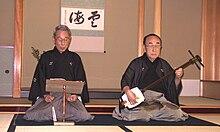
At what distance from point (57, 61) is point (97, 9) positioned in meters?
3.13

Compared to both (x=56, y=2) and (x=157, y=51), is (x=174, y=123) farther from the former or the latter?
(x=56, y=2)

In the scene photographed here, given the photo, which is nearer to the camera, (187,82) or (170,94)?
(170,94)

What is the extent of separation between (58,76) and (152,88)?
107cm

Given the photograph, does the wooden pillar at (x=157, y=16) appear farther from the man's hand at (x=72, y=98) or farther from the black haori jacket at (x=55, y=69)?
the man's hand at (x=72, y=98)

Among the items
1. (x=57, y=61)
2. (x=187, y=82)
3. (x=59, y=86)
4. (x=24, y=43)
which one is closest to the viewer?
(x=59, y=86)

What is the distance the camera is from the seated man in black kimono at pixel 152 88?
4320 millimetres

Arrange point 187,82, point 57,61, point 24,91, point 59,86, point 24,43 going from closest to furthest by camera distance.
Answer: point 59,86, point 57,61, point 24,91, point 24,43, point 187,82

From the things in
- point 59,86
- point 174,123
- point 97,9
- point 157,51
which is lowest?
point 174,123

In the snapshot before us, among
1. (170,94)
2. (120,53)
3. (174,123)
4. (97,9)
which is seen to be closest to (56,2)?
(97,9)

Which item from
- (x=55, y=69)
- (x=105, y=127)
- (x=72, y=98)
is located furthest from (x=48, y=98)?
(x=105, y=127)

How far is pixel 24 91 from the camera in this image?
6645 mm

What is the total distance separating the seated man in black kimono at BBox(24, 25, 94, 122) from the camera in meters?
4.21

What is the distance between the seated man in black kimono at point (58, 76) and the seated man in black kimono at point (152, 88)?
490 millimetres

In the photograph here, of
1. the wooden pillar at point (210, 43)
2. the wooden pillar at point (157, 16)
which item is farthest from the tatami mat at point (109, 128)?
the wooden pillar at point (210, 43)
